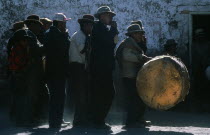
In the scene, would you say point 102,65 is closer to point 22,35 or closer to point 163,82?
point 163,82

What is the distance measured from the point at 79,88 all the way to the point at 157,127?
5.09 feet

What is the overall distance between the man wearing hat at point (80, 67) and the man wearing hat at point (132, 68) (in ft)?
2.14

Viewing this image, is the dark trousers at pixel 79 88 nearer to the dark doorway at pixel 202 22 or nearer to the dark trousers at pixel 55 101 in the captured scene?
the dark trousers at pixel 55 101

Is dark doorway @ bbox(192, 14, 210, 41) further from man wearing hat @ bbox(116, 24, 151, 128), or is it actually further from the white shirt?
the white shirt

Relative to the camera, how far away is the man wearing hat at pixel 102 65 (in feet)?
27.2

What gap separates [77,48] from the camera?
27.6 ft

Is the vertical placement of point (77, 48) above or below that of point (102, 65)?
above

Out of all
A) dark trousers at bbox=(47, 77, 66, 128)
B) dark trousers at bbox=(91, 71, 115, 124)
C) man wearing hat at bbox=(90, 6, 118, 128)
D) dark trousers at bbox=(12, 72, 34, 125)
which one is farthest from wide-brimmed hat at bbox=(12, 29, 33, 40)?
dark trousers at bbox=(91, 71, 115, 124)

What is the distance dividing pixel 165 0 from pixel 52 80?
5130mm

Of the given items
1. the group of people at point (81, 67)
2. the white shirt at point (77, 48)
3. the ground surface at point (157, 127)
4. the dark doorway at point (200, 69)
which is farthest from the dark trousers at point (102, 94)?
the dark doorway at point (200, 69)

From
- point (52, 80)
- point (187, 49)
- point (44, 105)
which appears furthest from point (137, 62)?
point (187, 49)

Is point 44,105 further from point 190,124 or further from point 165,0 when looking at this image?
point 165,0

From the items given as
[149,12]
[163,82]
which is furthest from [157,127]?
[149,12]

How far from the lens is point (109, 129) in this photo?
8203 mm
